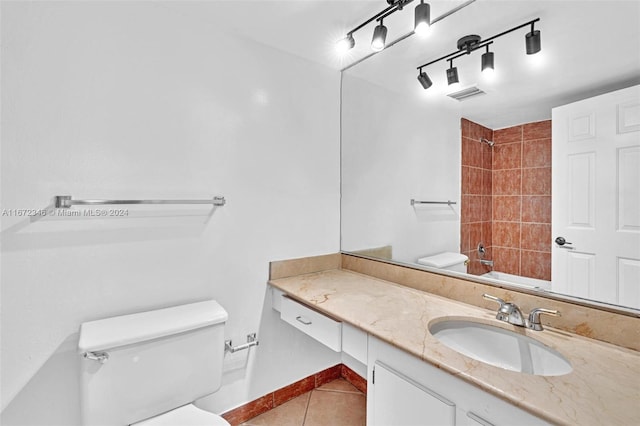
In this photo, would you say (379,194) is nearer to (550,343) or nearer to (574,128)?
(574,128)

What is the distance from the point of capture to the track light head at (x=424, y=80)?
1666 millimetres

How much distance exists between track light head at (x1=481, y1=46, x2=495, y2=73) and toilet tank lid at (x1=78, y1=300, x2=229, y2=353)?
1.65 m

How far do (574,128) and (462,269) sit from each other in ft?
2.41

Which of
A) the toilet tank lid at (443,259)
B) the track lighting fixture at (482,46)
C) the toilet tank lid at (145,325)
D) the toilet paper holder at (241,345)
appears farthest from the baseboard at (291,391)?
the track lighting fixture at (482,46)

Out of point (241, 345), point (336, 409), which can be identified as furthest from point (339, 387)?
point (241, 345)

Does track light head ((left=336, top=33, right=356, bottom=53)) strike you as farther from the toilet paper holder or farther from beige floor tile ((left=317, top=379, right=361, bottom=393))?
beige floor tile ((left=317, top=379, right=361, bottom=393))

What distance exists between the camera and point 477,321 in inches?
49.4

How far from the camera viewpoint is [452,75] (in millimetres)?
1529

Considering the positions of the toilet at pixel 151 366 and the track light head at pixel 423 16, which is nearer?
the toilet at pixel 151 366

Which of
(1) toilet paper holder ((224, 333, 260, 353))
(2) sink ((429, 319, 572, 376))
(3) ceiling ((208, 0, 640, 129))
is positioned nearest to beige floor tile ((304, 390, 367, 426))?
(1) toilet paper holder ((224, 333, 260, 353))

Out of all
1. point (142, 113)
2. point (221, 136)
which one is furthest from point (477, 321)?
point (142, 113)

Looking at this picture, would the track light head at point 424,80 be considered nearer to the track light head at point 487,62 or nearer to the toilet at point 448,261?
the track light head at point 487,62

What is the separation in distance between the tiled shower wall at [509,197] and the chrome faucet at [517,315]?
160 mm

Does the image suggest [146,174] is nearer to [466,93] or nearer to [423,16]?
[423,16]
